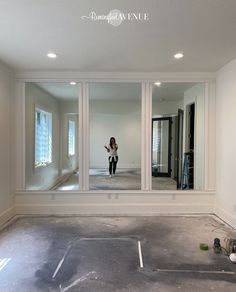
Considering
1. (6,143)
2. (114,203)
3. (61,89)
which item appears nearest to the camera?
(6,143)

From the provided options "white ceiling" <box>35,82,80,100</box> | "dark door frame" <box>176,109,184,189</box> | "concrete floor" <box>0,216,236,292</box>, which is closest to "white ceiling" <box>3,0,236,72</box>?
"white ceiling" <box>35,82,80,100</box>

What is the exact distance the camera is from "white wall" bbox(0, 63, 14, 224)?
4.26 meters

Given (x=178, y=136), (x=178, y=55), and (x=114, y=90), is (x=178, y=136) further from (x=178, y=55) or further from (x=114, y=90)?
(x=178, y=55)

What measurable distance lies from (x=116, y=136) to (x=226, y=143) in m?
2.05

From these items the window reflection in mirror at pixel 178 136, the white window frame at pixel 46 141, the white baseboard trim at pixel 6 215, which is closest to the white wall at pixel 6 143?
the white baseboard trim at pixel 6 215

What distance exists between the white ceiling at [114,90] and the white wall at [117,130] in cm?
14

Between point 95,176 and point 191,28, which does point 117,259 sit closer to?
point 95,176

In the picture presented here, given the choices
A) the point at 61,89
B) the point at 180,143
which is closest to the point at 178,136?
the point at 180,143

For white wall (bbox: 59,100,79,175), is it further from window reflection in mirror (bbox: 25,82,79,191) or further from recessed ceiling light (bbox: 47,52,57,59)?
recessed ceiling light (bbox: 47,52,57,59)

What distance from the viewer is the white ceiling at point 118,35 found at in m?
A: 2.43

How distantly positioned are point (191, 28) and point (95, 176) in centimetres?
308

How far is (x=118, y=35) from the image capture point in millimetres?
3078

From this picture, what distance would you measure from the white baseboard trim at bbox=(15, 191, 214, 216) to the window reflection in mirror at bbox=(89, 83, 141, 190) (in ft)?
0.70

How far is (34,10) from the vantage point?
2496mm
